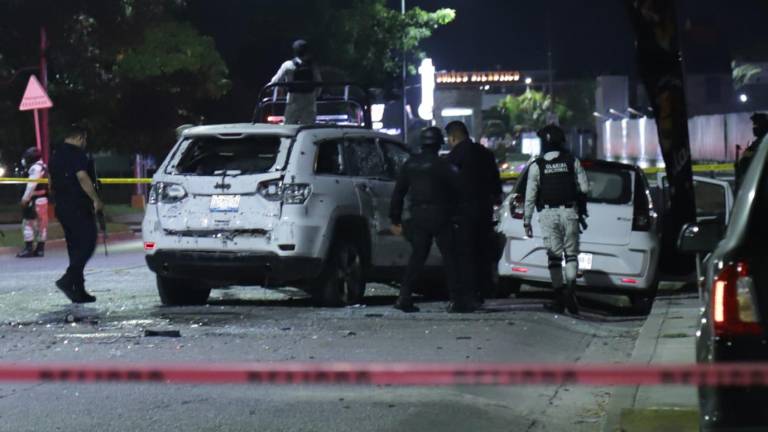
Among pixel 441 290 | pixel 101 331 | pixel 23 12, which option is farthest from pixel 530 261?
pixel 23 12

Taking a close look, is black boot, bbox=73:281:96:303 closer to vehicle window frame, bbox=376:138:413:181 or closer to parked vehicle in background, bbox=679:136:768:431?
vehicle window frame, bbox=376:138:413:181

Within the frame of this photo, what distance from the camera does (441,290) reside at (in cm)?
1445

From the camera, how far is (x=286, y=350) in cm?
977


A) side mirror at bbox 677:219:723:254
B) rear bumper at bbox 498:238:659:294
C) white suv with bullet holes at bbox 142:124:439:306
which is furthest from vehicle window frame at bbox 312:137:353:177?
side mirror at bbox 677:219:723:254

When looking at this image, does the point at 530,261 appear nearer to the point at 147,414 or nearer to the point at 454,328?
the point at 454,328

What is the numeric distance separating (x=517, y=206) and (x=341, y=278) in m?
1.86

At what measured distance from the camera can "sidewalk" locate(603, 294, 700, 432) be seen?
7004 millimetres

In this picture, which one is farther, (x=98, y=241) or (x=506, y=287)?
(x=98, y=241)

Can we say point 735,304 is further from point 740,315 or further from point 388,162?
point 388,162

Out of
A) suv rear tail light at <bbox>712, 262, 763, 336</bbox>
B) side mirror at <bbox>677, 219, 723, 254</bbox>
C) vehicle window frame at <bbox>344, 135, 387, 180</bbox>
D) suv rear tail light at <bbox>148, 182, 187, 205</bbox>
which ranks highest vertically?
vehicle window frame at <bbox>344, 135, 387, 180</bbox>

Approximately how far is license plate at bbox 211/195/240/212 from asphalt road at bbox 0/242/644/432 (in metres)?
0.89

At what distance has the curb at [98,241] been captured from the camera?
20656 mm

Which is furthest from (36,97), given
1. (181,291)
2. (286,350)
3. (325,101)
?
(286,350)

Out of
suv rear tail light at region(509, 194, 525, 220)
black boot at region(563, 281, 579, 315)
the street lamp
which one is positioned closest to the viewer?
black boot at region(563, 281, 579, 315)
